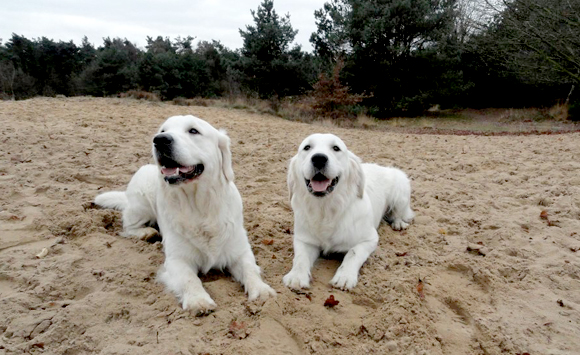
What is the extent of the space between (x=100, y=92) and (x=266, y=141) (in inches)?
847

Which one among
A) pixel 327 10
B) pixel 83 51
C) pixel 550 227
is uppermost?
pixel 327 10

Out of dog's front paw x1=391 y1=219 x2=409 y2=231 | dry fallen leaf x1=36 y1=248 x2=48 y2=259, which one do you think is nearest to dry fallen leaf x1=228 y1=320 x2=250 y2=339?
dry fallen leaf x1=36 y1=248 x2=48 y2=259

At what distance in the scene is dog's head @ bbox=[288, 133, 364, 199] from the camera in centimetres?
297

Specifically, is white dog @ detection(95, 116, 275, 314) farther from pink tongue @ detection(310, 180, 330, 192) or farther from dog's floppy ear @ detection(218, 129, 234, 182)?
pink tongue @ detection(310, 180, 330, 192)

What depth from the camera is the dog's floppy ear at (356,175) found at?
3.28 meters

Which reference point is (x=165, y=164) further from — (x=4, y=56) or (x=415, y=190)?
(x=4, y=56)

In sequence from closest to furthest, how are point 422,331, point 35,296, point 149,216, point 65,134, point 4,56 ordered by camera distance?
1. point 422,331
2. point 35,296
3. point 149,216
4. point 65,134
5. point 4,56

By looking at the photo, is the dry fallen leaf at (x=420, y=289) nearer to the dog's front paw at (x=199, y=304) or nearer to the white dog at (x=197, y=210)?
the white dog at (x=197, y=210)

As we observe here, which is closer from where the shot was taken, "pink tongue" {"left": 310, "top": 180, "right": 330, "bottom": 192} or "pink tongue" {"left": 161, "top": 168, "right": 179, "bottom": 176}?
"pink tongue" {"left": 161, "top": 168, "right": 179, "bottom": 176}

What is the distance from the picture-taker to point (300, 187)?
3283 millimetres

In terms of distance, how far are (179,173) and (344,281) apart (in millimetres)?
1482

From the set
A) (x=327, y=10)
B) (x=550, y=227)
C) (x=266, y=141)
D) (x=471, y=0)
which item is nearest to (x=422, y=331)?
(x=550, y=227)

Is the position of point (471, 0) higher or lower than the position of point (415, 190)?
higher

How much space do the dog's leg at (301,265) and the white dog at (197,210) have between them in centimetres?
22
